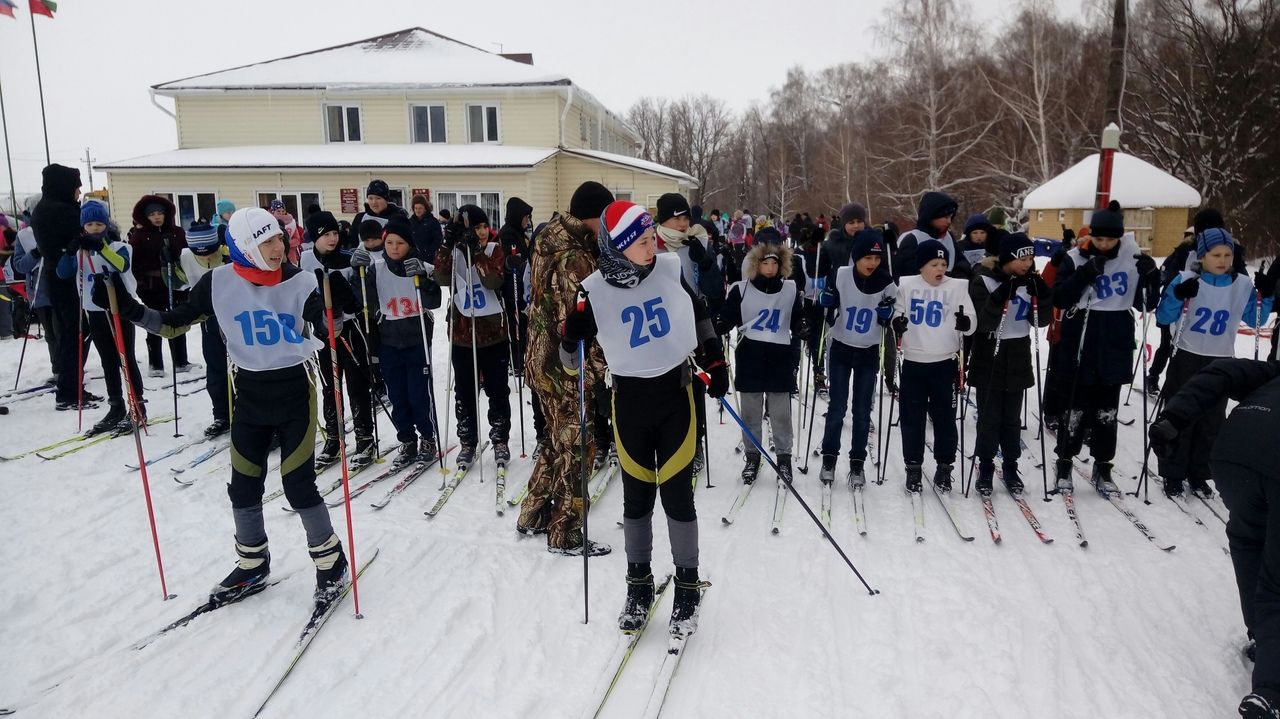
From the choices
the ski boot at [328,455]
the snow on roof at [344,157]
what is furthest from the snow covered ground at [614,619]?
the snow on roof at [344,157]

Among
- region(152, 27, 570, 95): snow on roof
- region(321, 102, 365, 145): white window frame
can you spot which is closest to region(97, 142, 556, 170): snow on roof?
region(321, 102, 365, 145): white window frame

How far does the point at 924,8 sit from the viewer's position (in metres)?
30.2

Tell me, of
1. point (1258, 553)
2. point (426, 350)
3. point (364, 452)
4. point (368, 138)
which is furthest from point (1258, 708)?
point (368, 138)

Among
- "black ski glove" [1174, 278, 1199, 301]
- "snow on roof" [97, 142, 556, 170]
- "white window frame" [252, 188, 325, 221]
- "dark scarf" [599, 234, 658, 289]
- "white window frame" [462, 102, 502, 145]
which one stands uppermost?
"white window frame" [462, 102, 502, 145]

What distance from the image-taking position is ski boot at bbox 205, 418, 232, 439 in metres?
6.75

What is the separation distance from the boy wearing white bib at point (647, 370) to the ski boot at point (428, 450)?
9.82 ft

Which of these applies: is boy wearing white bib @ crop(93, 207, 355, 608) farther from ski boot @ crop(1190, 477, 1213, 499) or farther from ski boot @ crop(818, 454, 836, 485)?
ski boot @ crop(1190, 477, 1213, 499)

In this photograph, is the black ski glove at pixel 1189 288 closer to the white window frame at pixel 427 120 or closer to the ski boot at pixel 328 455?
the ski boot at pixel 328 455

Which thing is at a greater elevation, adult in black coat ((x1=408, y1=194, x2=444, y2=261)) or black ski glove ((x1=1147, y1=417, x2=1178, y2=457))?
adult in black coat ((x1=408, y1=194, x2=444, y2=261))

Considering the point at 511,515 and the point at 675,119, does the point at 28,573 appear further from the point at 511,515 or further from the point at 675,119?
the point at 675,119

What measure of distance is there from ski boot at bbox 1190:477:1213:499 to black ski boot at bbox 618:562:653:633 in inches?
171

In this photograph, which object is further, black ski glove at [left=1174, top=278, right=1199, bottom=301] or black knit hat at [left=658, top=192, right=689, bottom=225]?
black knit hat at [left=658, top=192, right=689, bottom=225]

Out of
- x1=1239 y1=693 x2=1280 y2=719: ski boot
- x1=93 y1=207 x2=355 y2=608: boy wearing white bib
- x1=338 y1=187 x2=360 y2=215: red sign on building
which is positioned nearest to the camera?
x1=1239 y1=693 x2=1280 y2=719: ski boot

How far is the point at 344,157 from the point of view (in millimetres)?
22016
